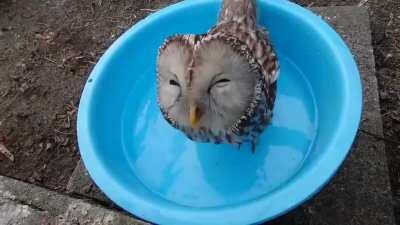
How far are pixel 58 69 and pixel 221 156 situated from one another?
A: 50.5 inches

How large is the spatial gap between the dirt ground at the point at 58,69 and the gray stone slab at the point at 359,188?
0.14 meters

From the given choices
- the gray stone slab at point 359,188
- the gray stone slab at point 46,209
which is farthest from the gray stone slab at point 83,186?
the gray stone slab at point 46,209

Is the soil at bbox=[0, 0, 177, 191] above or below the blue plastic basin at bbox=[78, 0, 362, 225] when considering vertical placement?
below

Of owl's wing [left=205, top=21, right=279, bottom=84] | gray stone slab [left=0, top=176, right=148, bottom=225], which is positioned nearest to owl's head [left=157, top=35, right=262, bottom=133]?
owl's wing [left=205, top=21, right=279, bottom=84]

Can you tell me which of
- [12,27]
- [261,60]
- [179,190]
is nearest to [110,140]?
[179,190]

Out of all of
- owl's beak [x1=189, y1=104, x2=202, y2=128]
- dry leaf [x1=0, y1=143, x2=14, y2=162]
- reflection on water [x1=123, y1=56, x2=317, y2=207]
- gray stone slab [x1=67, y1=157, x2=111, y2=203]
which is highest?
owl's beak [x1=189, y1=104, x2=202, y2=128]

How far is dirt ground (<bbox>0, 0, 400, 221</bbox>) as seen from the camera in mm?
2789

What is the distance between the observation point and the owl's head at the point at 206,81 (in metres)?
1.69

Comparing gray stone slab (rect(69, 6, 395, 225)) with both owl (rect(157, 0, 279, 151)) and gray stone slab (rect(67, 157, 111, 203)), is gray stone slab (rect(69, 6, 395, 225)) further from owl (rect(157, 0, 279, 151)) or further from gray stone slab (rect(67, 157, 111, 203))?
owl (rect(157, 0, 279, 151))

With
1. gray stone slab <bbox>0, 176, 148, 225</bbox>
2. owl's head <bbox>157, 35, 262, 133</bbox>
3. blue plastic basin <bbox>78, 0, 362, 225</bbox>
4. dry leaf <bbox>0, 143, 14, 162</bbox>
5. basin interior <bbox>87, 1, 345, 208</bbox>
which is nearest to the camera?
owl's head <bbox>157, 35, 262, 133</bbox>

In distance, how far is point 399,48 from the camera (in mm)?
2904

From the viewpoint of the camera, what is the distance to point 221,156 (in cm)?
253

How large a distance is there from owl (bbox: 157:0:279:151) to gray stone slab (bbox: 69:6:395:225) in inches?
16.9

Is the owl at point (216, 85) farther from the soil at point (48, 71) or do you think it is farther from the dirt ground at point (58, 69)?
the soil at point (48, 71)
